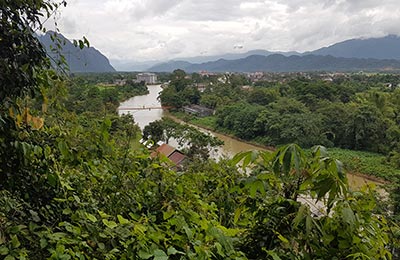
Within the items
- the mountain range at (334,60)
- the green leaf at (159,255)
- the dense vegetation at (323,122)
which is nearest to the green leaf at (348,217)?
the green leaf at (159,255)

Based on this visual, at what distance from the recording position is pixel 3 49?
0.98 metres

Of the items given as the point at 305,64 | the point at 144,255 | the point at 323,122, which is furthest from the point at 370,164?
the point at 305,64

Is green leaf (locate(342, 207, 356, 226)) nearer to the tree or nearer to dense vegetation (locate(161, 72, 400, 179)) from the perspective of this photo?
the tree

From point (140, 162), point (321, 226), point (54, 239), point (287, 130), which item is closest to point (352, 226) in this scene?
point (321, 226)

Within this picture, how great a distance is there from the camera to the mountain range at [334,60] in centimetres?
10594

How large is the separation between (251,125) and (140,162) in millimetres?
18622

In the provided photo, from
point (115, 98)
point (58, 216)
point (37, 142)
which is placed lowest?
point (115, 98)

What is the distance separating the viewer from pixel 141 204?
3.90 ft

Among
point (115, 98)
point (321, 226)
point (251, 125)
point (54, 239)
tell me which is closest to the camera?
point (54, 239)

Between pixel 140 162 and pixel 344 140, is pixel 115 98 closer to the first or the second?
pixel 344 140

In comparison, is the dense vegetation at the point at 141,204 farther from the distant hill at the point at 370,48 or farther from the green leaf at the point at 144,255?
the distant hill at the point at 370,48

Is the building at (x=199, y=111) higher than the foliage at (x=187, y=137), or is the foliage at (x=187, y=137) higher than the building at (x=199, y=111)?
the foliage at (x=187, y=137)

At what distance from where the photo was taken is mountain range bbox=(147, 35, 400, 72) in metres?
106

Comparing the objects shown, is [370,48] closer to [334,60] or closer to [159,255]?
[334,60]
